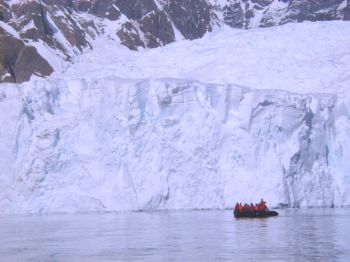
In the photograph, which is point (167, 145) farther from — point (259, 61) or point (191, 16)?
point (191, 16)

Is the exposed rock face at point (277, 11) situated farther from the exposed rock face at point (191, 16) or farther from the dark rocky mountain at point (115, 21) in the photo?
the exposed rock face at point (191, 16)

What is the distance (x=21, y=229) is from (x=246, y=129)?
38.9ft

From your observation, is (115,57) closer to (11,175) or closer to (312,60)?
(312,60)

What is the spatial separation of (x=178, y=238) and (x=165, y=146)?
1223 cm

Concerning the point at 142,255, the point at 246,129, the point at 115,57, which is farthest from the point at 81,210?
the point at 115,57

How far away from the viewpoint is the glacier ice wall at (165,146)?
95.9 ft

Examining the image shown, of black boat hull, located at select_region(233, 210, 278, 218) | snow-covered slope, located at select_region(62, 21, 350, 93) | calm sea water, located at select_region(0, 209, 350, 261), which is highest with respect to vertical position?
snow-covered slope, located at select_region(62, 21, 350, 93)

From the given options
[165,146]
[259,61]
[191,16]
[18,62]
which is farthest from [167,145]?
[191,16]

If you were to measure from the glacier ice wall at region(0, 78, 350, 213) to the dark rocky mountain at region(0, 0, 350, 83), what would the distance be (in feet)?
33.5

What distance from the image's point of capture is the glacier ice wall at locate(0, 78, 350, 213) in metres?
29.2

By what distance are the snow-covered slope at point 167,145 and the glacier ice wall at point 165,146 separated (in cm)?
4

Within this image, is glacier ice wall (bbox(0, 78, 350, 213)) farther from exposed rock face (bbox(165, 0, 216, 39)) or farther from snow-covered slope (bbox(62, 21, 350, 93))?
exposed rock face (bbox(165, 0, 216, 39))

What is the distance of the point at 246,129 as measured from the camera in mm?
30938

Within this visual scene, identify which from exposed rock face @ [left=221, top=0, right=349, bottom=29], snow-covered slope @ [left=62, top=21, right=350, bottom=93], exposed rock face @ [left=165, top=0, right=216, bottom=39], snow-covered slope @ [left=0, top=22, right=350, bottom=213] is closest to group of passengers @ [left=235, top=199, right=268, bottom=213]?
snow-covered slope @ [left=0, top=22, right=350, bottom=213]
